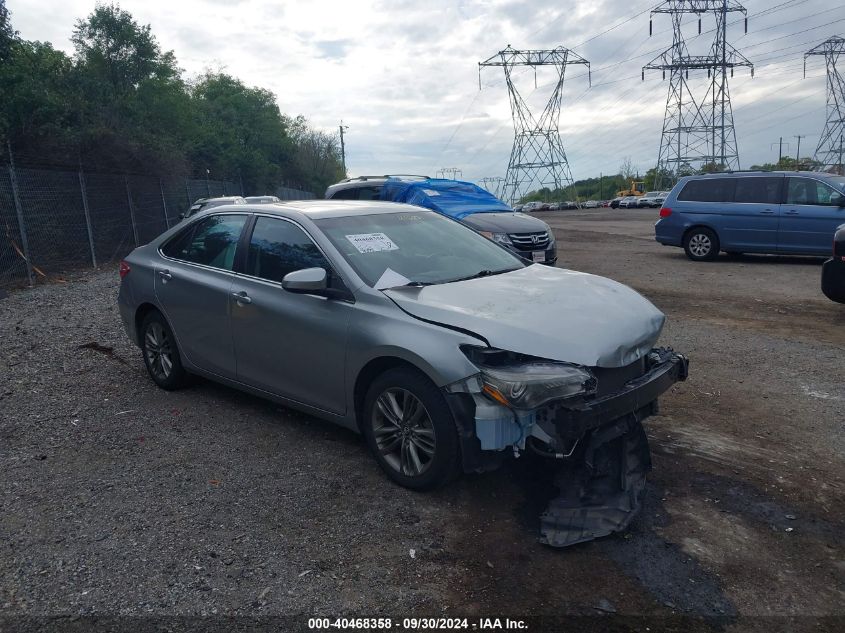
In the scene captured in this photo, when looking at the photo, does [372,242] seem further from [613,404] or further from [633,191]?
[633,191]

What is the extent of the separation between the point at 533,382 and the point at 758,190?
12230mm

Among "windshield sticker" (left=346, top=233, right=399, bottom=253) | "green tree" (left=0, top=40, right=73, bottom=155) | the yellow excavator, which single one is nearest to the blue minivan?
"windshield sticker" (left=346, top=233, right=399, bottom=253)

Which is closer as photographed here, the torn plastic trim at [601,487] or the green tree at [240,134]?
the torn plastic trim at [601,487]

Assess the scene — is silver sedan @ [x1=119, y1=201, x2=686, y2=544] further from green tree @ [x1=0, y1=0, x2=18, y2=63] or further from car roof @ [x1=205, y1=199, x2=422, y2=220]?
green tree @ [x1=0, y1=0, x2=18, y2=63]

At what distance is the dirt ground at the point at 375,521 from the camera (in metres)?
2.99

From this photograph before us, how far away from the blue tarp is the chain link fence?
24.5 ft

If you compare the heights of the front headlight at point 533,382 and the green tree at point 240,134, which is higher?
the green tree at point 240,134

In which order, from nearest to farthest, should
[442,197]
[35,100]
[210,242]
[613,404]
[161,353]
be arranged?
[613,404] → [210,242] → [161,353] → [442,197] → [35,100]

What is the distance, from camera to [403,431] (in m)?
3.94

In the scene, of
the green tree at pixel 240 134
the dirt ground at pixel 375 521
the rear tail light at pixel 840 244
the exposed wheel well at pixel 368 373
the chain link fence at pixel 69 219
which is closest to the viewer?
the dirt ground at pixel 375 521

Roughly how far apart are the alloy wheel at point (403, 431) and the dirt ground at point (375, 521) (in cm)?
19

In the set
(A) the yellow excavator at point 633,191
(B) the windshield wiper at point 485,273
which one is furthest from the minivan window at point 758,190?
(A) the yellow excavator at point 633,191

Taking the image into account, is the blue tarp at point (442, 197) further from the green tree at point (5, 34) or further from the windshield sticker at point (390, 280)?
the green tree at point (5, 34)

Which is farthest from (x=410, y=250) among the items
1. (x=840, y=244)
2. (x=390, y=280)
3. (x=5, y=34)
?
(x=5, y=34)
